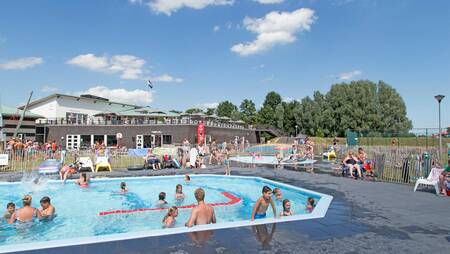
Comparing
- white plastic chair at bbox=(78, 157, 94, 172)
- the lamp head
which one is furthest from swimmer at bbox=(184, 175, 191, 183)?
the lamp head

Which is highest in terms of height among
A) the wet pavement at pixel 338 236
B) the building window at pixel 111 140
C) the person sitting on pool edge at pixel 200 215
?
the building window at pixel 111 140

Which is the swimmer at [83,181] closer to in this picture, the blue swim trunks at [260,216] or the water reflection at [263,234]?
the blue swim trunks at [260,216]

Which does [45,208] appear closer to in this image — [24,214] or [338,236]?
[24,214]

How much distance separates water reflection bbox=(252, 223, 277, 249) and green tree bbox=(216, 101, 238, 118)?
85655 millimetres

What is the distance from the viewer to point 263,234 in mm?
4852

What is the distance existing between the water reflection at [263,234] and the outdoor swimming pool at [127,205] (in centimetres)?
27

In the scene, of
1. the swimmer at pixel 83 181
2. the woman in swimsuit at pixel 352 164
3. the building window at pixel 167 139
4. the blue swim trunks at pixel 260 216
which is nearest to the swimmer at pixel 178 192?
the swimmer at pixel 83 181

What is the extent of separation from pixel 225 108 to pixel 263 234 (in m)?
87.8

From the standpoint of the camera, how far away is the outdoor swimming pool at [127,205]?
21.9 ft

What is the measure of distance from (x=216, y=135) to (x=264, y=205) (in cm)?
3393

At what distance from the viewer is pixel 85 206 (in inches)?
412

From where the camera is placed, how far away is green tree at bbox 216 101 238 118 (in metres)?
91.5

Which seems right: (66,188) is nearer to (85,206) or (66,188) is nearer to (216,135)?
(85,206)

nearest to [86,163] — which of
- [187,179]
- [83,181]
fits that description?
[83,181]
